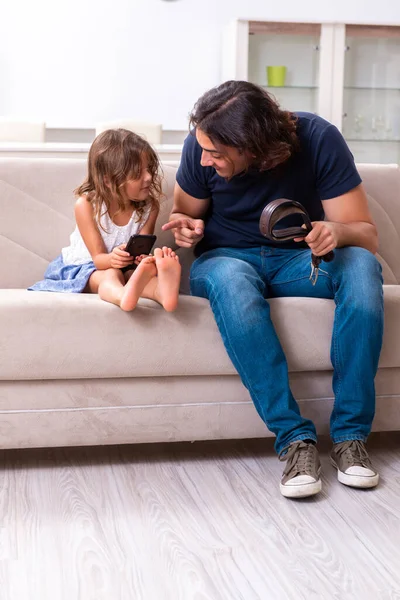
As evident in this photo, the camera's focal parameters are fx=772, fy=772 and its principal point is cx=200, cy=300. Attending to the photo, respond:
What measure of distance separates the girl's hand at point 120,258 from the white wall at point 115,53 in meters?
3.73

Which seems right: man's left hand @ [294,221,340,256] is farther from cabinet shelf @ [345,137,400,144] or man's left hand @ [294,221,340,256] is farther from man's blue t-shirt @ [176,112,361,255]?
cabinet shelf @ [345,137,400,144]

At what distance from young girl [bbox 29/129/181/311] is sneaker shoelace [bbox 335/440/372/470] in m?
0.66

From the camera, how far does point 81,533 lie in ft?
4.88

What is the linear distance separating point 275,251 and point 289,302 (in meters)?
0.22

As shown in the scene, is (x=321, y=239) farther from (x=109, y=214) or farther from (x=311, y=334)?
(x=109, y=214)

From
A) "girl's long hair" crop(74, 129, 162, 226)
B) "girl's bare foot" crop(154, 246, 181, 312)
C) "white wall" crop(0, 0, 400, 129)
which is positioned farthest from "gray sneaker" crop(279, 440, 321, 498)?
"white wall" crop(0, 0, 400, 129)

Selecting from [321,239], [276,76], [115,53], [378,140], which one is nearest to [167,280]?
[321,239]

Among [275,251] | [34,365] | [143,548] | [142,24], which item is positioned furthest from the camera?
[142,24]

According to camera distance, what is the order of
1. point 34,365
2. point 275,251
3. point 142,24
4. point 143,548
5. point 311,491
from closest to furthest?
1. point 143,548
2. point 311,491
3. point 34,365
4. point 275,251
5. point 142,24

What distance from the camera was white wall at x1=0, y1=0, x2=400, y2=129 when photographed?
537 cm

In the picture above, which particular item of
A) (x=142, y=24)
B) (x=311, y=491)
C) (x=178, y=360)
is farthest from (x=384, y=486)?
(x=142, y=24)

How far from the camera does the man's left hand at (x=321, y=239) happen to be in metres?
1.76

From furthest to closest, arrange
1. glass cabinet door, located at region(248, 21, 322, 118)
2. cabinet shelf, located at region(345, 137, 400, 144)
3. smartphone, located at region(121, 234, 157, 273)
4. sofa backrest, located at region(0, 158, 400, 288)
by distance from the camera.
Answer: cabinet shelf, located at region(345, 137, 400, 144)
glass cabinet door, located at region(248, 21, 322, 118)
sofa backrest, located at region(0, 158, 400, 288)
smartphone, located at region(121, 234, 157, 273)

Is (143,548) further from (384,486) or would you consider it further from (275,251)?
(275,251)
